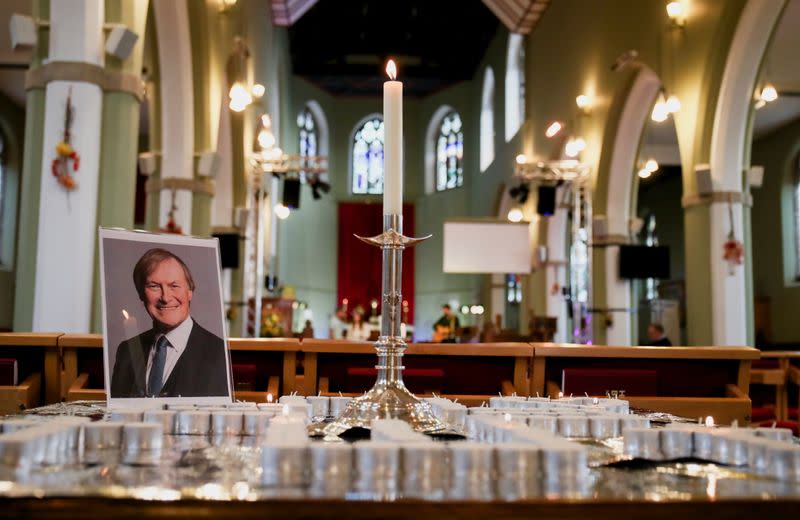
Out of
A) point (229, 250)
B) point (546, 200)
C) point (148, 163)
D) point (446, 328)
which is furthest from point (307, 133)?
point (148, 163)

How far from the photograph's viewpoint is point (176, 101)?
8.73 m

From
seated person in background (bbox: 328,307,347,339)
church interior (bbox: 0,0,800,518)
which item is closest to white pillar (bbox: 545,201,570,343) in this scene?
church interior (bbox: 0,0,800,518)

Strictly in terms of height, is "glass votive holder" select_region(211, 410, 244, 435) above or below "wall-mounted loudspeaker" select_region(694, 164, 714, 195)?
below

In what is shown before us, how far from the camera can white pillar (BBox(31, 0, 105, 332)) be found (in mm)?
5414

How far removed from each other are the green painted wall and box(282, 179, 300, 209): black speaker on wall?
859cm

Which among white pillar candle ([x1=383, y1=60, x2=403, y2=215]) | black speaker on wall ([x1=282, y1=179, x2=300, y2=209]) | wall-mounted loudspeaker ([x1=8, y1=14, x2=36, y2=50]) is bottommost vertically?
white pillar candle ([x1=383, y1=60, x2=403, y2=215])

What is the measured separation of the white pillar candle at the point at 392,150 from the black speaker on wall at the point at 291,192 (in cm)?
1298

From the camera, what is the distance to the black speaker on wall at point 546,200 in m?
13.6

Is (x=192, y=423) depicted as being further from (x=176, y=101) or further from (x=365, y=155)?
(x=365, y=155)

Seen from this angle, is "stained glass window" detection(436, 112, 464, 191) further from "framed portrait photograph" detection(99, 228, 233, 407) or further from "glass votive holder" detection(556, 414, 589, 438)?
"glass votive holder" detection(556, 414, 589, 438)

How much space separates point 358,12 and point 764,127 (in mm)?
Result: 9620

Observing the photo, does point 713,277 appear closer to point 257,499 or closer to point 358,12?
point 257,499

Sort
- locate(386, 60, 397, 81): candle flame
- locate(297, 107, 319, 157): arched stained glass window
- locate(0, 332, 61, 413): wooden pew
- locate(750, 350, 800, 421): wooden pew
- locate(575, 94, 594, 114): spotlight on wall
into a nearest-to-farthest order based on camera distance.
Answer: locate(386, 60, 397, 81): candle flame → locate(0, 332, 61, 413): wooden pew → locate(750, 350, 800, 421): wooden pew → locate(575, 94, 594, 114): spotlight on wall → locate(297, 107, 319, 157): arched stained glass window

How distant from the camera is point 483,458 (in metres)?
0.91
